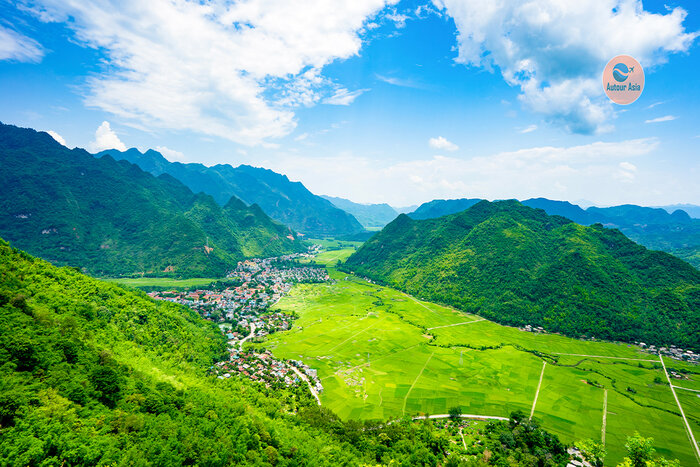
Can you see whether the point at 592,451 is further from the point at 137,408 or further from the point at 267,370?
the point at 137,408

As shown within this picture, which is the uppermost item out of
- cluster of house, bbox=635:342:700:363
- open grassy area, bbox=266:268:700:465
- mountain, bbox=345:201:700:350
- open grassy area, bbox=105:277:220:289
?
mountain, bbox=345:201:700:350

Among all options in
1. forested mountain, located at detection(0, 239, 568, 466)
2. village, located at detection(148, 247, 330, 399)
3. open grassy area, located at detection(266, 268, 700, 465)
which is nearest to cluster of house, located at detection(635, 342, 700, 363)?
open grassy area, located at detection(266, 268, 700, 465)

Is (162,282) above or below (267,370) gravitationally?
below

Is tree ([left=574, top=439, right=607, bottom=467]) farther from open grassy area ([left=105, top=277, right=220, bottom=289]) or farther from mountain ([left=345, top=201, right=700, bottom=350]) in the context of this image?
open grassy area ([left=105, top=277, right=220, bottom=289])

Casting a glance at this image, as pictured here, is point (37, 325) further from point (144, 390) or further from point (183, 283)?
point (183, 283)

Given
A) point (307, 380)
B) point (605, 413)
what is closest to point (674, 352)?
point (605, 413)

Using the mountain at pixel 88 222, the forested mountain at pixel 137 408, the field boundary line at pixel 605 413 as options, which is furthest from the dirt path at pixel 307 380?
the mountain at pixel 88 222

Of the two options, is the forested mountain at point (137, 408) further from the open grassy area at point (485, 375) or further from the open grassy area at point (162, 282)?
the open grassy area at point (162, 282)

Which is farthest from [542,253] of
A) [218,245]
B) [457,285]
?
[218,245]
